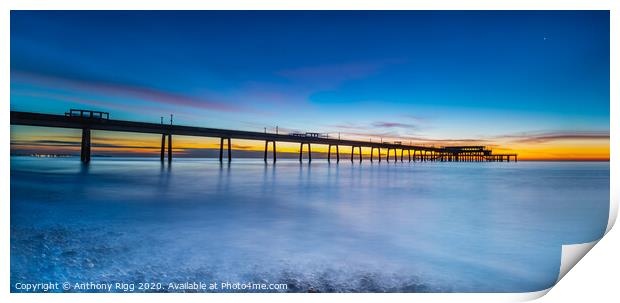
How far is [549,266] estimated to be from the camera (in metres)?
5.05

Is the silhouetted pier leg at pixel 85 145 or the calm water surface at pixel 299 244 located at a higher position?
the silhouetted pier leg at pixel 85 145

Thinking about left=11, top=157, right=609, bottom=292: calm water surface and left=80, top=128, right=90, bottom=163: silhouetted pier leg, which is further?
left=80, top=128, right=90, bottom=163: silhouetted pier leg

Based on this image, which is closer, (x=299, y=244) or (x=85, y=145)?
(x=299, y=244)

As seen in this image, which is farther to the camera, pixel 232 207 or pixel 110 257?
pixel 232 207

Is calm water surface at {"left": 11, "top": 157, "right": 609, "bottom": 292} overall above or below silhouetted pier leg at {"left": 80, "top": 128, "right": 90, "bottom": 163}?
below

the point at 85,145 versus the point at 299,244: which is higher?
the point at 85,145

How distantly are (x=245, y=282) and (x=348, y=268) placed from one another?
1.22 meters

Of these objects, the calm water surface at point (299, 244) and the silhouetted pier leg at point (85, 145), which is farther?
the silhouetted pier leg at point (85, 145)
